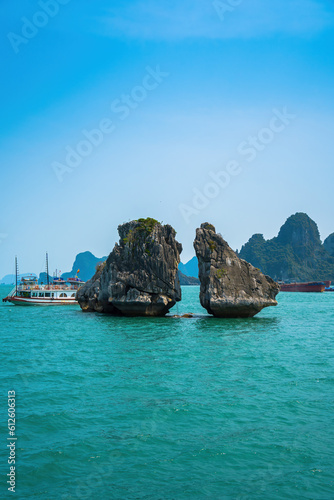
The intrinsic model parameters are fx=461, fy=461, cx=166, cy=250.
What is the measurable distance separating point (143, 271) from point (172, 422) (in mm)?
33977

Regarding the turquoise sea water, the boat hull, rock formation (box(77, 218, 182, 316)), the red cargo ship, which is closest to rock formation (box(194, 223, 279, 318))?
rock formation (box(77, 218, 182, 316))

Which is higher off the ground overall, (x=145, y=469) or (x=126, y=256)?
(x=126, y=256)

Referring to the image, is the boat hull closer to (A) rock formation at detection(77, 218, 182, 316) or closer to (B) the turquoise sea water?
(A) rock formation at detection(77, 218, 182, 316)

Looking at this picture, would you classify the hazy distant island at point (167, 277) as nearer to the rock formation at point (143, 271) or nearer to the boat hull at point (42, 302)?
the rock formation at point (143, 271)

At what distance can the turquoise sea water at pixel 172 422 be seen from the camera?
10.9 m

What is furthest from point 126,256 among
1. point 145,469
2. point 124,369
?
point 145,469

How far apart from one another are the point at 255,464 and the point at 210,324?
95.6 ft

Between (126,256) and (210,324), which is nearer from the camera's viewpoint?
(210,324)

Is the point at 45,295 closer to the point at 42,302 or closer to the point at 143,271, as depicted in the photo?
the point at 42,302

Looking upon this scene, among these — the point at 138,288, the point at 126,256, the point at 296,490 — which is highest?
the point at 126,256

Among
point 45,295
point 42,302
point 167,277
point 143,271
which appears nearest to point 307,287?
point 45,295

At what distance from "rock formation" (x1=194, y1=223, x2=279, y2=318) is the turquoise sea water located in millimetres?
13917

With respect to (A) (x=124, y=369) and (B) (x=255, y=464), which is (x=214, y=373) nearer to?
(A) (x=124, y=369)

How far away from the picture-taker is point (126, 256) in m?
50.2
